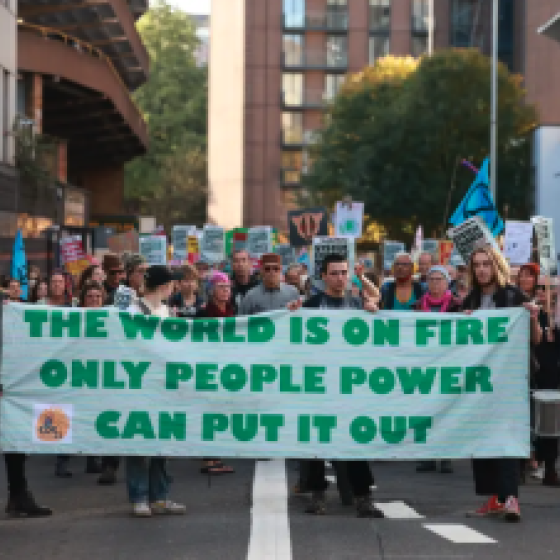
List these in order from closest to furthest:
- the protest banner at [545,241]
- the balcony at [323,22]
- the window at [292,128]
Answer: the protest banner at [545,241] → the window at [292,128] → the balcony at [323,22]


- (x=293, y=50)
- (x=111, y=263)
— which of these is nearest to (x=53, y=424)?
(x=111, y=263)

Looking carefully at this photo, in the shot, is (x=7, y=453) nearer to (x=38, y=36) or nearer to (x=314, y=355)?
(x=314, y=355)

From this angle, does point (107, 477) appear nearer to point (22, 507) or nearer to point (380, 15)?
point (22, 507)

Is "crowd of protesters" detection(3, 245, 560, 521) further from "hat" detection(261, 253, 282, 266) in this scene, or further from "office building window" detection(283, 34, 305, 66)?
"office building window" detection(283, 34, 305, 66)

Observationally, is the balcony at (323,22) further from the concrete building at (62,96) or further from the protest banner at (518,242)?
the protest banner at (518,242)

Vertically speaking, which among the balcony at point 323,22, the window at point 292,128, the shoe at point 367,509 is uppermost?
the balcony at point 323,22

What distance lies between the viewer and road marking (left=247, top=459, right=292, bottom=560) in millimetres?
8367

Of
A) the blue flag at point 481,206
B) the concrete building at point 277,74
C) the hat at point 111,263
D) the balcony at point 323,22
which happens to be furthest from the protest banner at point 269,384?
the balcony at point 323,22

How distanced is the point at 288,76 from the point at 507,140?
31.7 m

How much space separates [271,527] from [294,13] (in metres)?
77.6

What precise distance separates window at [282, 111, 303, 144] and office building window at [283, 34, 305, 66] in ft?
9.68

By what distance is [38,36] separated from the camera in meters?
35.8

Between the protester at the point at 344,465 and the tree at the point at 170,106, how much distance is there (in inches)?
2812

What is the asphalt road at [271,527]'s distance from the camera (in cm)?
841
